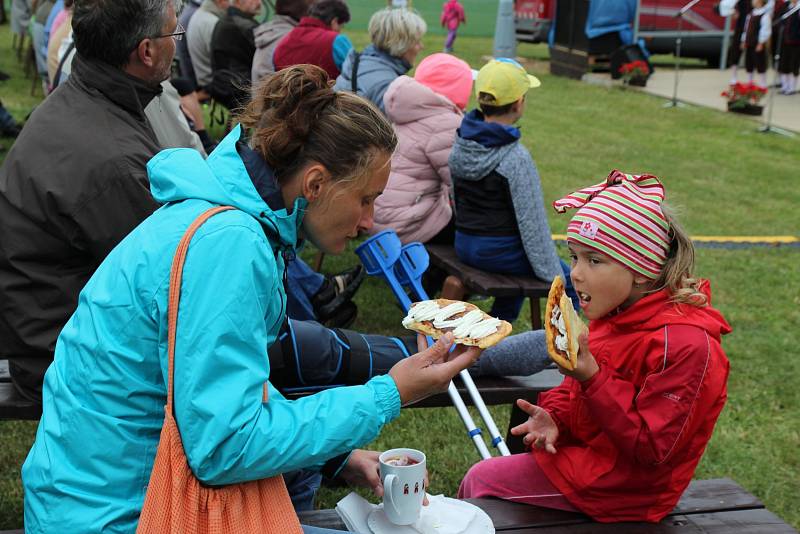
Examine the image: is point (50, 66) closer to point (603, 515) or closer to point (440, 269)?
point (440, 269)

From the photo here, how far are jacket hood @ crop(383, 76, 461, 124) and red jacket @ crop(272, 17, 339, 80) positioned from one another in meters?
1.95

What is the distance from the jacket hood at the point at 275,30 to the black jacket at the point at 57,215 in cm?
550

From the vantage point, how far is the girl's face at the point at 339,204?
2188 mm

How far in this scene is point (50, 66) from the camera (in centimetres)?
834

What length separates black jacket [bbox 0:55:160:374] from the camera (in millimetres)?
3045

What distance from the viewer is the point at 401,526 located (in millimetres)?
2441

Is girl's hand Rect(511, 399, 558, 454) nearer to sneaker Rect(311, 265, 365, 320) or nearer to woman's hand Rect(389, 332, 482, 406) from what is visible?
woman's hand Rect(389, 332, 482, 406)

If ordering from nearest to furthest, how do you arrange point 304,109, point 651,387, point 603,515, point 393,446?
point 304,109 → point 651,387 → point 603,515 → point 393,446

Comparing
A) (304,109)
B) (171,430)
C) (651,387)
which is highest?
(304,109)

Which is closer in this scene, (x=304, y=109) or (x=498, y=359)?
(x=304, y=109)

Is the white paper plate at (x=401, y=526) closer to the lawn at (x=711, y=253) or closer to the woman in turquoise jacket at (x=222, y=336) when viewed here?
the woman in turquoise jacket at (x=222, y=336)

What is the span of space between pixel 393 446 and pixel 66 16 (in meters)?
5.60

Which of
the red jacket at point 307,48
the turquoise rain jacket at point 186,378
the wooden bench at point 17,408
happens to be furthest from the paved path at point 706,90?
the turquoise rain jacket at point 186,378

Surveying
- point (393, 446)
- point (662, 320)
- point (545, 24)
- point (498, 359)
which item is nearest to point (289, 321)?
point (498, 359)
